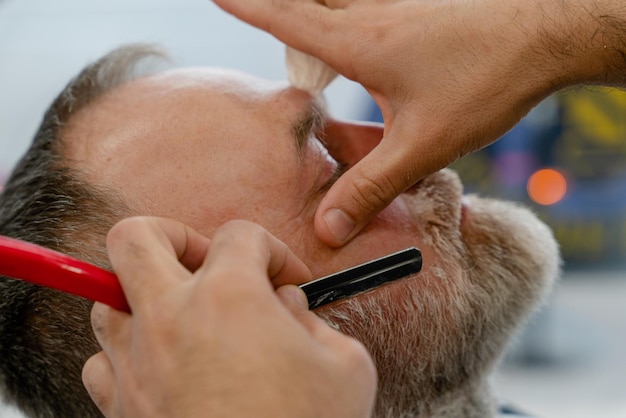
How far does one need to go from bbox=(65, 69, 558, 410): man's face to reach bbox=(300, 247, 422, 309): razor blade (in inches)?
1.2

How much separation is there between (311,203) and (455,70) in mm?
369

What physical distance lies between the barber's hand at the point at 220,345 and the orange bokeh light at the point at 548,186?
3.76m

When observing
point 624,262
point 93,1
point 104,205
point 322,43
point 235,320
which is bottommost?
point 624,262

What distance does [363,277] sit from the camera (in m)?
1.26

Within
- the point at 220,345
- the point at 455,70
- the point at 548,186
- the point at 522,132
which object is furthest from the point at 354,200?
the point at 548,186

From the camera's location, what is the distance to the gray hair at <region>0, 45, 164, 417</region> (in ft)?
Answer: 4.13

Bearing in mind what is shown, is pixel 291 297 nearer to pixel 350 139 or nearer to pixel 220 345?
pixel 220 345

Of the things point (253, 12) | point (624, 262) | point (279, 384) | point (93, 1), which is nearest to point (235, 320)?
point (279, 384)

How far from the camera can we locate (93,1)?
4352mm

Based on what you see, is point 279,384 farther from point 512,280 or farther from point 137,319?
point 512,280

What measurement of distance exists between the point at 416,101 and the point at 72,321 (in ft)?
2.48

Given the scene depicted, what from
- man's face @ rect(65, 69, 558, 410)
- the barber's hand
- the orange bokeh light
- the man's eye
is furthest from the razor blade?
the orange bokeh light

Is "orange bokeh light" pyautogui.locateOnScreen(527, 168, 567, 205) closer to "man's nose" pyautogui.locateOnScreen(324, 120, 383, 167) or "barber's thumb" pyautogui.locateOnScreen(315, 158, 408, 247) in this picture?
"man's nose" pyautogui.locateOnScreen(324, 120, 383, 167)

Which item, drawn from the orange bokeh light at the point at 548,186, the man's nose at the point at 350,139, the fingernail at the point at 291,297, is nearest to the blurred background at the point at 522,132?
the orange bokeh light at the point at 548,186
